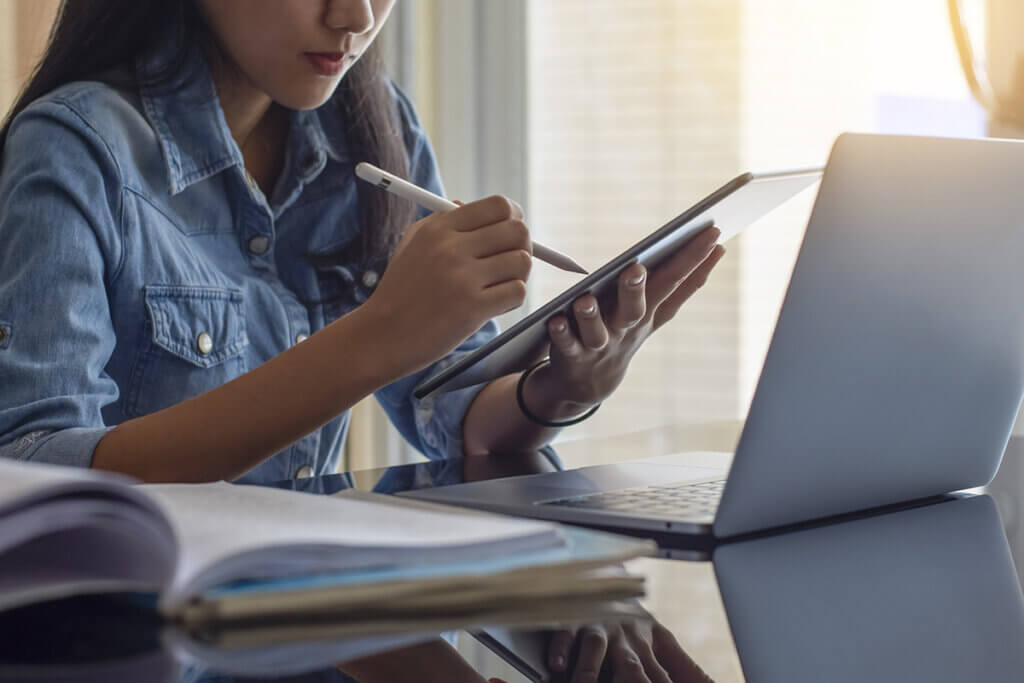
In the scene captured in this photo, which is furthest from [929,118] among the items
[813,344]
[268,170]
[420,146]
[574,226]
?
[813,344]

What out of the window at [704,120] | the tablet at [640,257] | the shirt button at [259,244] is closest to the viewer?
the tablet at [640,257]

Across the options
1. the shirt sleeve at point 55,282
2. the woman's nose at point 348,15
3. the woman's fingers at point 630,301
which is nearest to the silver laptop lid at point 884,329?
the woman's fingers at point 630,301

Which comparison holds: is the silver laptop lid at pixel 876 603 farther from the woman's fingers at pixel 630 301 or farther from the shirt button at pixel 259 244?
the shirt button at pixel 259 244

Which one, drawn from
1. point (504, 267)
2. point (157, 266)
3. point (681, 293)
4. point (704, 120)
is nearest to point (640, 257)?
point (504, 267)

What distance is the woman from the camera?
28.2 inches

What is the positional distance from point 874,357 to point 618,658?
22cm

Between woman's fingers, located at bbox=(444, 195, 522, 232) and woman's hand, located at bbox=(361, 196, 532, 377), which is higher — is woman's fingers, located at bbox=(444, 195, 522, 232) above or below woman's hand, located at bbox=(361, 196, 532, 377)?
above

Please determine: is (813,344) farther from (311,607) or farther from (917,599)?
(311,607)

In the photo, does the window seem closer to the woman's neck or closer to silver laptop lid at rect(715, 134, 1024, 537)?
the woman's neck

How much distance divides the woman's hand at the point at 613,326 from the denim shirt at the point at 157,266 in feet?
0.53

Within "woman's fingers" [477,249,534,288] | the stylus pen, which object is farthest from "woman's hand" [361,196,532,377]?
the stylus pen

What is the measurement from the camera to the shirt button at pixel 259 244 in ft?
3.45

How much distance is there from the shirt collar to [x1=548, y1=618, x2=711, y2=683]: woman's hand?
0.72m

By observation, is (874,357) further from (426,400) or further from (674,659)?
(426,400)
